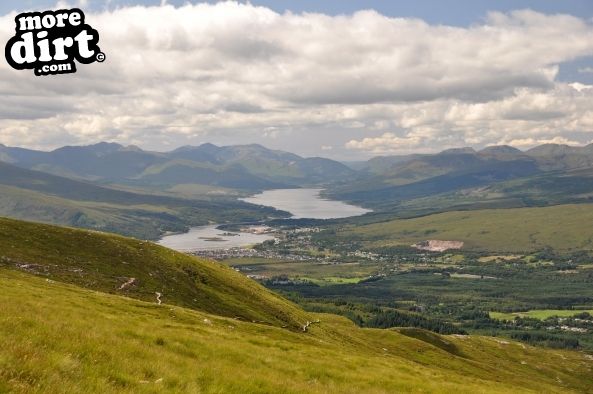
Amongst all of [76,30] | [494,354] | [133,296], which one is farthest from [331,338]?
[494,354]

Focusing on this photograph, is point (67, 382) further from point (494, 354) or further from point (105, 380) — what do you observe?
point (494, 354)

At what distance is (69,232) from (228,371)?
3446 inches

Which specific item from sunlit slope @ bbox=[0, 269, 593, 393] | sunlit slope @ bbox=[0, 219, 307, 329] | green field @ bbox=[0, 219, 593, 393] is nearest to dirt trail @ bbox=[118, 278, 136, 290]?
sunlit slope @ bbox=[0, 219, 307, 329]

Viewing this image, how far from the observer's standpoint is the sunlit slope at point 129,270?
78812 millimetres

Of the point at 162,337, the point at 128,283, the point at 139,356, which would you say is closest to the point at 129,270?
the point at 128,283

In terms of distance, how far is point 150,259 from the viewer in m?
100

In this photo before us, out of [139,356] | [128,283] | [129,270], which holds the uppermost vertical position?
[139,356]

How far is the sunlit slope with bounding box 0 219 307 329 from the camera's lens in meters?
78.8

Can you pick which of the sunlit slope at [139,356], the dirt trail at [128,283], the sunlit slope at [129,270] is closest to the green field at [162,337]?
the sunlit slope at [139,356]

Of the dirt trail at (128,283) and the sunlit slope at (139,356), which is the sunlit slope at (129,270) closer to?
the dirt trail at (128,283)

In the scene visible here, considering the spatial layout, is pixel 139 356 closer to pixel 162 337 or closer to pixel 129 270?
pixel 162 337

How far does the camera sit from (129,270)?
90500 millimetres

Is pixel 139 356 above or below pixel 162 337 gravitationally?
above

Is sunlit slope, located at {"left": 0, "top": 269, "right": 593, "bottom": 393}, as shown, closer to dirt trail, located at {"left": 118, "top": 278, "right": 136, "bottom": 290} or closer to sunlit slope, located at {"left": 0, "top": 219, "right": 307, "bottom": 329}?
sunlit slope, located at {"left": 0, "top": 219, "right": 307, "bottom": 329}
